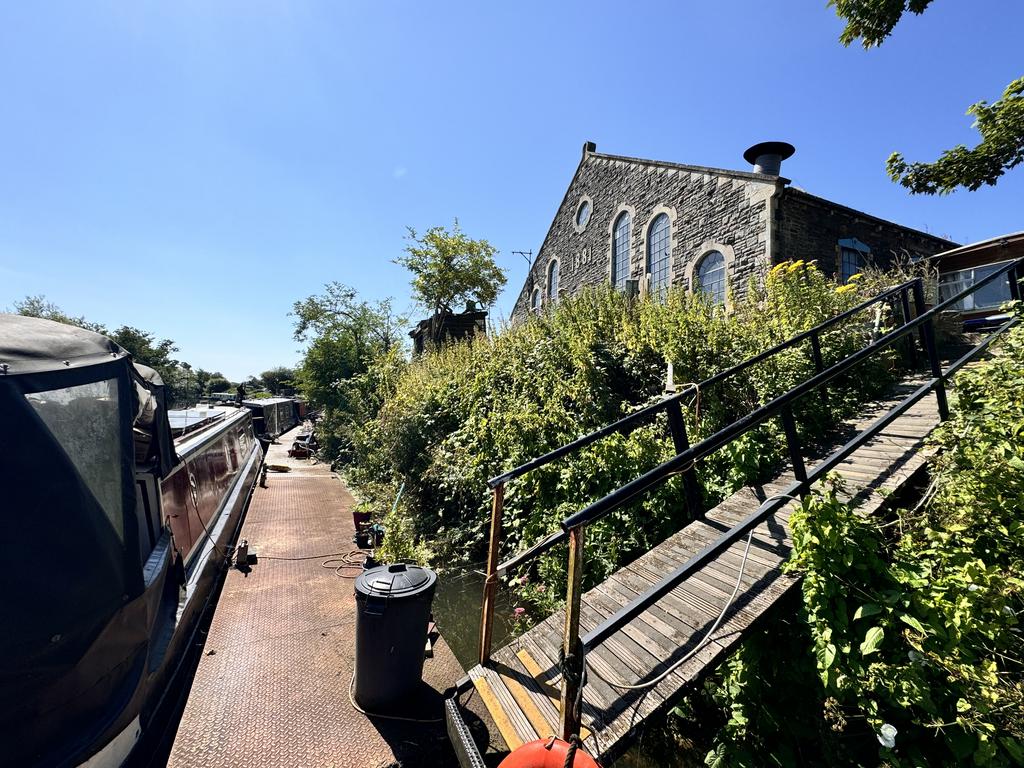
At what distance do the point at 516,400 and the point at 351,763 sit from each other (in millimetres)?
4362

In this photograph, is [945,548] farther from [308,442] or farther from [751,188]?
[308,442]

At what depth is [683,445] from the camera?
3.26 metres

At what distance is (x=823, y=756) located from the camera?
2.29 m

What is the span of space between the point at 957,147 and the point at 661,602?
8368 millimetres

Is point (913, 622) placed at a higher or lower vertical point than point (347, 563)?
higher

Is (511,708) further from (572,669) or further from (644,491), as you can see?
(644,491)

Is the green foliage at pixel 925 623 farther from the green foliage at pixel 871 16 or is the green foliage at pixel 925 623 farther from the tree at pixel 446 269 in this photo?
the tree at pixel 446 269

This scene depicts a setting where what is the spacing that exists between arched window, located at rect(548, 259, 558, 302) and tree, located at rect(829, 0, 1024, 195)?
1297 centimetres

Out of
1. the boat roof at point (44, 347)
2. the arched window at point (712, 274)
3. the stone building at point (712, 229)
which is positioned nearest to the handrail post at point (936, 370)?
the stone building at point (712, 229)

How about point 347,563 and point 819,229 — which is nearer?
point 347,563

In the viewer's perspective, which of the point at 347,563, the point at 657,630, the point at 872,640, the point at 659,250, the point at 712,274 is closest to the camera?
the point at 872,640

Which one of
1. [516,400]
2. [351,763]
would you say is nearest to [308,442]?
[516,400]

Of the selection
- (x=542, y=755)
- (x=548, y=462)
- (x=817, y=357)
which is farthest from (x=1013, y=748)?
(x=817, y=357)

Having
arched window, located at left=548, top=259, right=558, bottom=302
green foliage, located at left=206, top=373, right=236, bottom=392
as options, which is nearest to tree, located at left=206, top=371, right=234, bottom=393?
green foliage, located at left=206, top=373, right=236, bottom=392
